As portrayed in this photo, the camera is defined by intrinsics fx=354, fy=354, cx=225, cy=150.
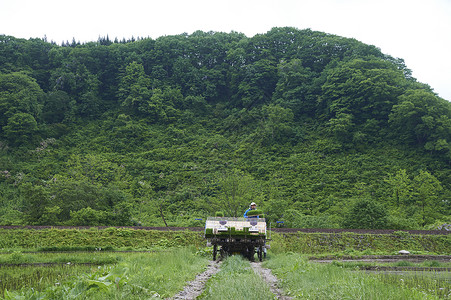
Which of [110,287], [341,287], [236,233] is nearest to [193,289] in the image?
[110,287]

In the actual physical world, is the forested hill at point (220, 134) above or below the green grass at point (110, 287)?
above

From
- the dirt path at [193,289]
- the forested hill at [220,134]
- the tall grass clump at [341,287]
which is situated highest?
the forested hill at [220,134]

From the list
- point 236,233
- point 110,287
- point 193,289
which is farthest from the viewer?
point 236,233

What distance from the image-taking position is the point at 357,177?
159 feet

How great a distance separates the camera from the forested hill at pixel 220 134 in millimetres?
36469

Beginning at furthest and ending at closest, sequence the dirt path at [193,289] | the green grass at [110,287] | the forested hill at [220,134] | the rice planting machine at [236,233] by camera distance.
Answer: the forested hill at [220,134] → the rice planting machine at [236,233] → the dirt path at [193,289] → the green grass at [110,287]

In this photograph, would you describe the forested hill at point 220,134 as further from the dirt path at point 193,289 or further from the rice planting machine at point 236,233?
the dirt path at point 193,289

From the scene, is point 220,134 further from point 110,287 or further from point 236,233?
point 110,287

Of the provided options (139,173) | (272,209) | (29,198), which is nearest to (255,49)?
(139,173)

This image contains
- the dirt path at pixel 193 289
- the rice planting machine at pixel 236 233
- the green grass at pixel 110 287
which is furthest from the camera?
the rice planting machine at pixel 236 233

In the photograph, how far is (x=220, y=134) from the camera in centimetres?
6838

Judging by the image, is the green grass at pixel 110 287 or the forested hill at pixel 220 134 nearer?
the green grass at pixel 110 287

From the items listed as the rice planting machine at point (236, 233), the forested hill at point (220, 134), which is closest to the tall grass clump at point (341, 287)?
the rice planting machine at point (236, 233)

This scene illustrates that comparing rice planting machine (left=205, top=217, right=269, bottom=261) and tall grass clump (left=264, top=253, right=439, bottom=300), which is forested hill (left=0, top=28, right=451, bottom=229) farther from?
tall grass clump (left=264, top=253, right=439, bottom=300)
